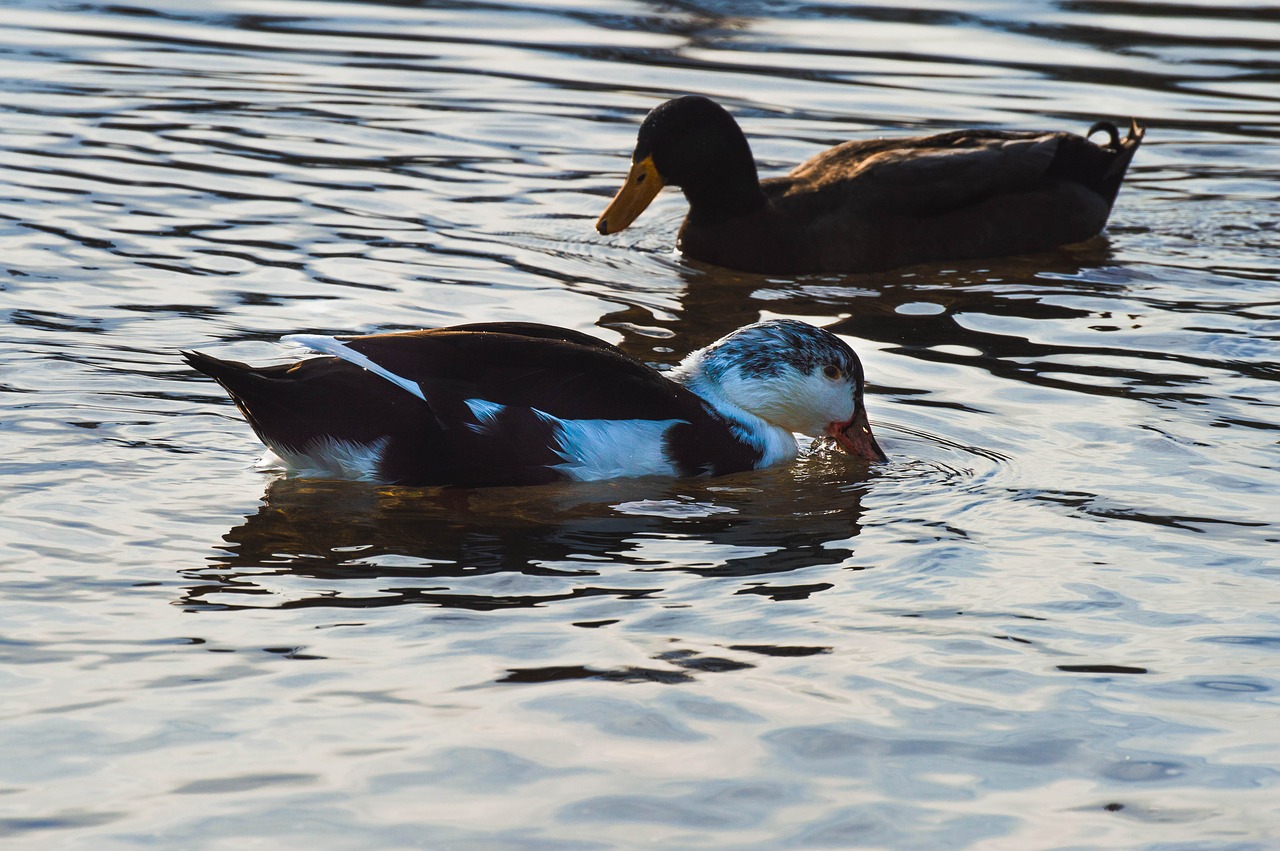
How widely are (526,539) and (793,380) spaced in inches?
64.2

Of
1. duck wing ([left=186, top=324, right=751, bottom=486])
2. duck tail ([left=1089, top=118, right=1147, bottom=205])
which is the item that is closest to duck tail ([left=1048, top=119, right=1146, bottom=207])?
duck tail ([left=1089, top=118, right=1147, bottom=205])

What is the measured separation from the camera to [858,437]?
7.11 m

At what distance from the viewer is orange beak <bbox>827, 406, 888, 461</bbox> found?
23.2ft

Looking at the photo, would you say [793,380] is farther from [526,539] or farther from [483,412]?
[526,539]

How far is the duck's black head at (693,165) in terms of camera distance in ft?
33.4

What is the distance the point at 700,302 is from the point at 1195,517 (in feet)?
12.4

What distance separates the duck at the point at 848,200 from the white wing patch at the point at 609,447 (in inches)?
145

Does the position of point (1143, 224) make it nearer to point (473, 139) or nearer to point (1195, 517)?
point (473, 139)

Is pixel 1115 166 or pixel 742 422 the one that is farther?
pixel 1115 166

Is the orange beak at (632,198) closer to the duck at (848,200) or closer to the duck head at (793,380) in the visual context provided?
the duck at (848,200)

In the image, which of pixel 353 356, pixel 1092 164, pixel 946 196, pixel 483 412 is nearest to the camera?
pixel 353 356

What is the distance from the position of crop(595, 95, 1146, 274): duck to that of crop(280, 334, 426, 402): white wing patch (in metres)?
4.16

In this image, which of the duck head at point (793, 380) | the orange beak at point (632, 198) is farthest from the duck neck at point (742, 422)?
the orange beak at point (632, 198)

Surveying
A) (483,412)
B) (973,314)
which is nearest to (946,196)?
(973,314)
